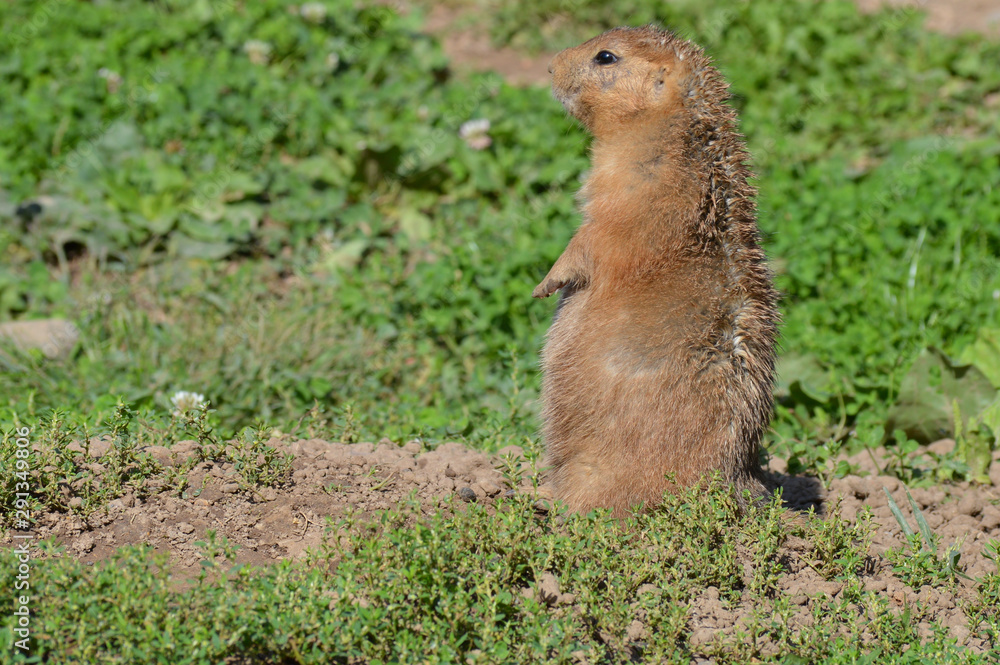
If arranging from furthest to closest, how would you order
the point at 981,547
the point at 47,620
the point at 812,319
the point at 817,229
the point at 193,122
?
1. the point at 193,122
2. the point at 817,229
3. the point at 812,319
4. the point at 981,547
5. the point at 47,620

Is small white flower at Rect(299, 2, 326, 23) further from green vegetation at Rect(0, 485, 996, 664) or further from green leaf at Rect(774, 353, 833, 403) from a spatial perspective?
green vegetation at Rect(0, 485, 996, 664)

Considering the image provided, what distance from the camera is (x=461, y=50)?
9.40 meters

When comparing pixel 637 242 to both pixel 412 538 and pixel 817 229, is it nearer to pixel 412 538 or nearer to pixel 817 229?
pixel 412 538

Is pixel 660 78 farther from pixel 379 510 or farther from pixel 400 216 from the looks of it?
pixel 400 216

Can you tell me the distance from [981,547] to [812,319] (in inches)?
85.3

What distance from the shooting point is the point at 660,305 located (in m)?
3.75

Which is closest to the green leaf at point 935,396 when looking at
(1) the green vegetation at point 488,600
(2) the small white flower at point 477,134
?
(1) the green vegetation at point 488,600

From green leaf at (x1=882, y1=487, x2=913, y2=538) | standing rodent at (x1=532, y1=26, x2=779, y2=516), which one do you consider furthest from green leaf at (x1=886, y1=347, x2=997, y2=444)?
standing rodent at (x1=532, y1=26, x2=779, y2=516)

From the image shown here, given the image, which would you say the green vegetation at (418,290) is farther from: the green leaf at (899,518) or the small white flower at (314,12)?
the green leaf at (899,518)

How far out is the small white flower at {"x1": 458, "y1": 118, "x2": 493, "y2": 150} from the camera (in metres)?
7.38

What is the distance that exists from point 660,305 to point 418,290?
262 cm

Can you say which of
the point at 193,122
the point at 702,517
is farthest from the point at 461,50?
the point at 702,517

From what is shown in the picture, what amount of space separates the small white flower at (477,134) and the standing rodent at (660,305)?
3255 mm

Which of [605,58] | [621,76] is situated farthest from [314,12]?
[621,76]
